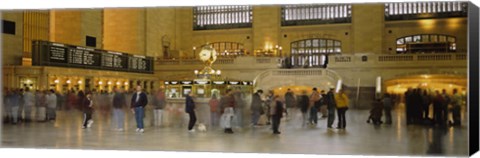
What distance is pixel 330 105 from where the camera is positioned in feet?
48.2

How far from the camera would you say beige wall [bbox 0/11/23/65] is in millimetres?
17070

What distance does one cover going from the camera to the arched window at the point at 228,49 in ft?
53.3

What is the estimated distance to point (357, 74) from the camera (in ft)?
47.2

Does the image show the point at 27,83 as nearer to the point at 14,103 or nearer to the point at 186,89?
the point at 14,103

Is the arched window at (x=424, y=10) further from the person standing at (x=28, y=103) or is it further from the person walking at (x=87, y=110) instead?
the person standing at (x=28, y=103)

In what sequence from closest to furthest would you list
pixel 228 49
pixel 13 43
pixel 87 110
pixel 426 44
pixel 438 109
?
1. pixel 438 109
2. pixel 426 44
3. pixel 87 110
4. pixel 228 49
5. pixel 13 43

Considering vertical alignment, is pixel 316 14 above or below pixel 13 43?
above

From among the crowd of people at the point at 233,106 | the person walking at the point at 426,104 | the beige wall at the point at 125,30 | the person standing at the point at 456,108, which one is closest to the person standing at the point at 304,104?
the crowd of people at the point at 233,106

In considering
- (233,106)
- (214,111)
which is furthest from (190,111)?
(233,106)

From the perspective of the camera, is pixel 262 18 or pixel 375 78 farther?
pixel 262 18

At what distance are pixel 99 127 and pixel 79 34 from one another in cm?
731

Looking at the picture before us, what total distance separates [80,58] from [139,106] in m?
4.28

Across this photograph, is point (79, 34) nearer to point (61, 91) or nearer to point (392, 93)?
point (61, 91)

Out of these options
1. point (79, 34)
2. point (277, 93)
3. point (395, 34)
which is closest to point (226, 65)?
point (277, 93)
